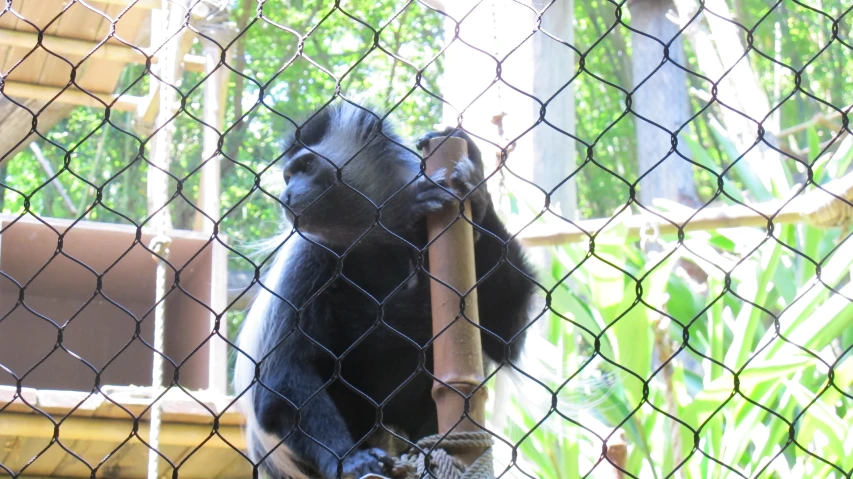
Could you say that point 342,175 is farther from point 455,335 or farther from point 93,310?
point 93,310

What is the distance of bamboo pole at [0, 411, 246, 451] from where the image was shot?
7.87 ft

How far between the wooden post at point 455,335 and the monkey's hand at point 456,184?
0.29 feet

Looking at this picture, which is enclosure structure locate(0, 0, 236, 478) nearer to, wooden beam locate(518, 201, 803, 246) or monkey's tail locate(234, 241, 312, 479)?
monkey's tail locate(234, 241, 312, 479)

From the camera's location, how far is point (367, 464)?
1.66 m

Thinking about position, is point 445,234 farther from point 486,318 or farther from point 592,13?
point 592,13

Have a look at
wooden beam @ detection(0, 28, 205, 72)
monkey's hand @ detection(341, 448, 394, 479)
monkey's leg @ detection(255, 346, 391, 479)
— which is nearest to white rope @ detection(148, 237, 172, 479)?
monkey's leg @ detection(255, 346, 391, 479)

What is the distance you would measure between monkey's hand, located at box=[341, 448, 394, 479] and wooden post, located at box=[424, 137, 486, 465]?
19cm

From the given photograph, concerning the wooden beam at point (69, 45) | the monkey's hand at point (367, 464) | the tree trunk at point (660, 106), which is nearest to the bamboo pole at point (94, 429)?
the monkey's hand at point (367, 464)

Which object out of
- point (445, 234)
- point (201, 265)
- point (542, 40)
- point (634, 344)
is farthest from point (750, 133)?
point (445, 234)

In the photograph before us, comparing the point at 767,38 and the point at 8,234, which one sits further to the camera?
the point at 767,38

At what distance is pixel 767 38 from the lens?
8273 millimetres

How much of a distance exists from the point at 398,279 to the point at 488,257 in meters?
0.24

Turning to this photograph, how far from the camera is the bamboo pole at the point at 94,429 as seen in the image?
2398 mm

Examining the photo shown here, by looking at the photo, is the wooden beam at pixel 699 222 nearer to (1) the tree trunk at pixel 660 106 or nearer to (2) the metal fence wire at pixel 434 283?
(2) the metal fence wire at pixel 434 283
